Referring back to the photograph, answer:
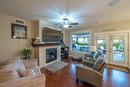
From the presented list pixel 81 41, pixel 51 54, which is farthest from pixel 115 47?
pixel 51 54

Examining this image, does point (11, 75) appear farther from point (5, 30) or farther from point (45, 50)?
point (45, 50)

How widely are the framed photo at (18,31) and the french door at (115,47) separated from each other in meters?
4.42

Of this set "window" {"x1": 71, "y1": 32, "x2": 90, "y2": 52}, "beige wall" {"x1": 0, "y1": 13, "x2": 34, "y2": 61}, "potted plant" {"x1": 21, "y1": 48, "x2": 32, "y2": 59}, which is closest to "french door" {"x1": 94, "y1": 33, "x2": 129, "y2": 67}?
"window" {"x1": 71, "y1": 32, "x2": 90, "y2": 52}

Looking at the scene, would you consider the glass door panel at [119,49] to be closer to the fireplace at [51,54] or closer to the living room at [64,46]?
the living room at [64,46]

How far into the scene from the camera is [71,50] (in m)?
7.81

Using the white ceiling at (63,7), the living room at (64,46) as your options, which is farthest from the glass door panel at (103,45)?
the white ceiling at (63,7)

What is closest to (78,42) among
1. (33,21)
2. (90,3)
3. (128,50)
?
(128,50)

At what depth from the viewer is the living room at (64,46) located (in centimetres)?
257

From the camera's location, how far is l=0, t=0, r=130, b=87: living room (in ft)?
A: 8.43

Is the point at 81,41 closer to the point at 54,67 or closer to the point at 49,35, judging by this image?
the point at 49,35

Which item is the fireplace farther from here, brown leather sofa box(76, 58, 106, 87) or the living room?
brown leather sofa box(76, 58, 106, 87)

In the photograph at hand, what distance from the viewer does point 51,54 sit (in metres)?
5.74

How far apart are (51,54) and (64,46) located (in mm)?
2015

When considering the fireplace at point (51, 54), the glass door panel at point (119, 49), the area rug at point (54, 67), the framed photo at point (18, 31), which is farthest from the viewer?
the fireplace at point (51, 54)
